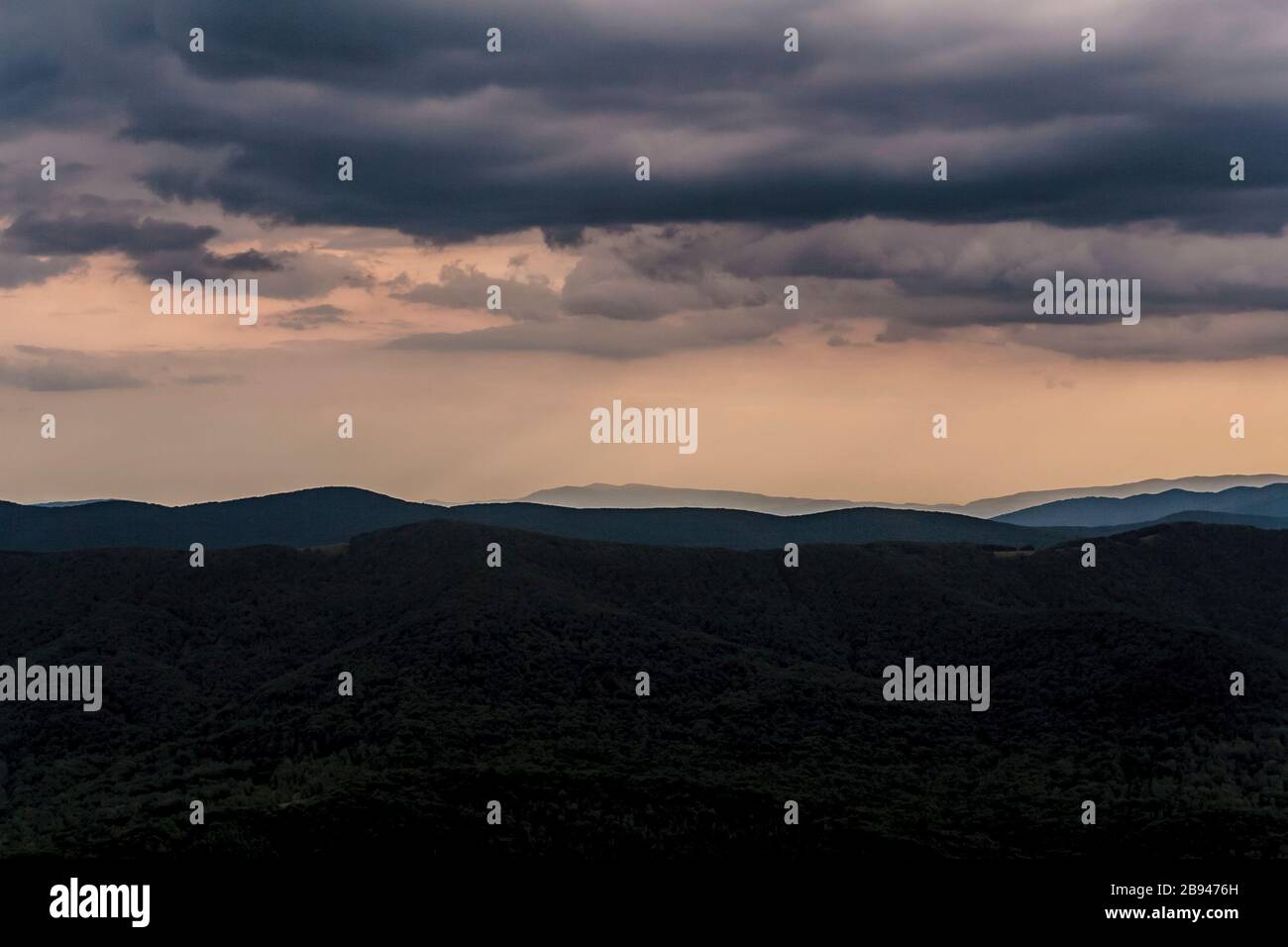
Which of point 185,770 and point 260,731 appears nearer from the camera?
point 185,770

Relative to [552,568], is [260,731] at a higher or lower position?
lower
